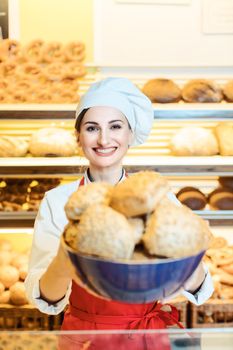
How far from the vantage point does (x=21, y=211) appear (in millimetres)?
3176

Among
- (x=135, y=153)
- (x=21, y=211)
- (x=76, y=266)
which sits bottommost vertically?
(x=21, y=211)

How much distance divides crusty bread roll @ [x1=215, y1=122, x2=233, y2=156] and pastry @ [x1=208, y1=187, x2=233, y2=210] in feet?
0.81

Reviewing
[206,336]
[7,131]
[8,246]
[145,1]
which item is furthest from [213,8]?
[206,336]

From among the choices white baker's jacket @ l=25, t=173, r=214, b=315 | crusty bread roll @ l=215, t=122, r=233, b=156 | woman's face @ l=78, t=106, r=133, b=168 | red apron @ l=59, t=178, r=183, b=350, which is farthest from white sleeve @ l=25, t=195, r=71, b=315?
crusty bread roll @ l=215, t=122, r=233, b=156

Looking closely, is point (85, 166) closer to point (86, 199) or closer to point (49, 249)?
point (49, 249)

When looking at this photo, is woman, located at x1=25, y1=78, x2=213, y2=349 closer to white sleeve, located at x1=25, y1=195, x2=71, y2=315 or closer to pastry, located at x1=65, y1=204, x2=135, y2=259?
white sleeve, located at x1=25, y1=195, x2=71, y2=315

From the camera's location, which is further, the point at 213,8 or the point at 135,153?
the point at 213,8

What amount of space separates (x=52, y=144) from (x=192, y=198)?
930 mm

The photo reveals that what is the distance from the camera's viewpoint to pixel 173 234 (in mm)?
941

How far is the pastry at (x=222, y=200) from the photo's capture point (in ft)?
10.7

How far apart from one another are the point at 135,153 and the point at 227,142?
1.97 ft

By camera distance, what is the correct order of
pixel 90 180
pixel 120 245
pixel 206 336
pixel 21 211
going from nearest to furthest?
pixel 120 245 → pixel 206 336 → pixel 90 180 → pixel 21 211

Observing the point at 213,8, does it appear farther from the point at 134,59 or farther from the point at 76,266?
the point at 76,266

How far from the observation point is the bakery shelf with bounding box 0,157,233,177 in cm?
313
